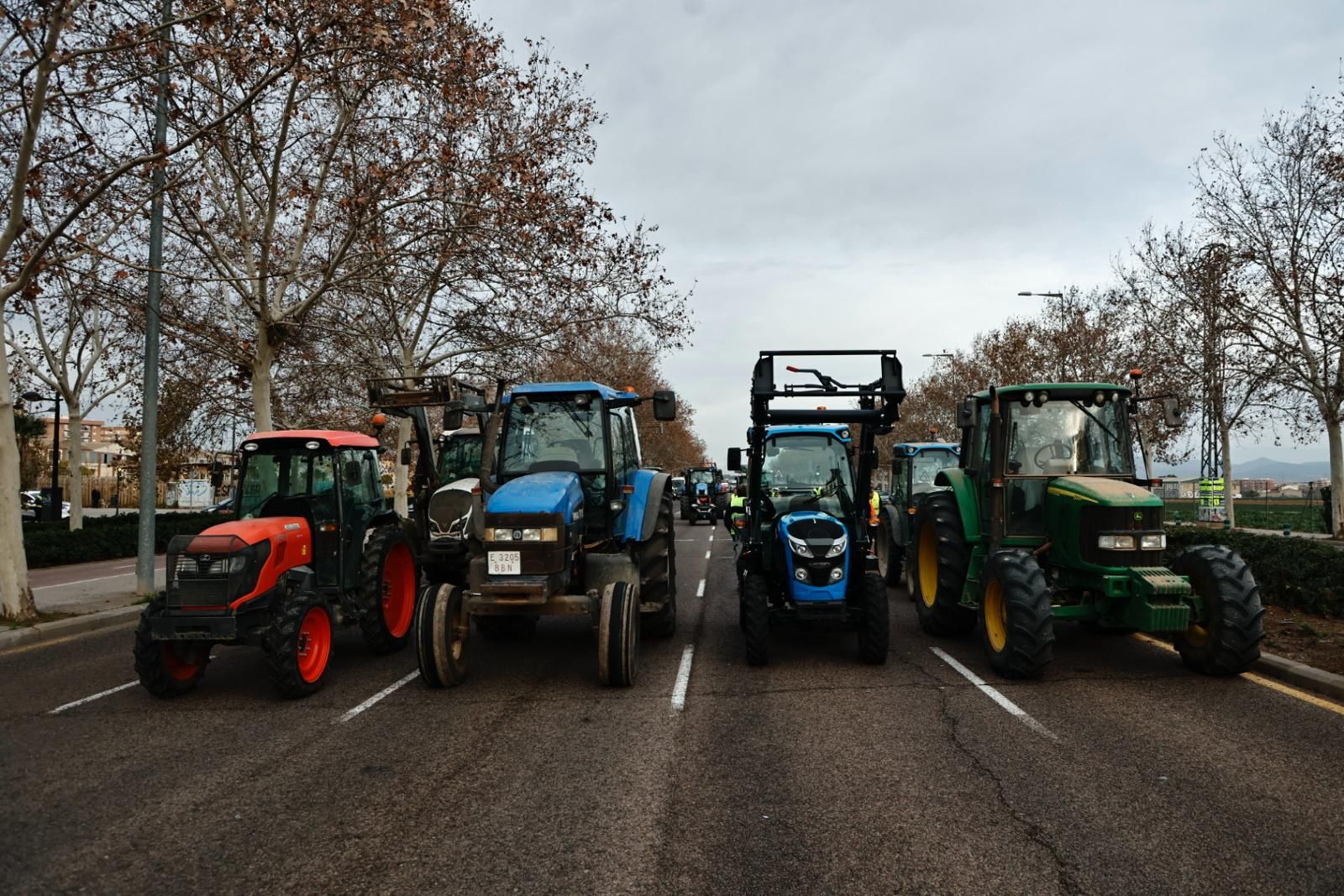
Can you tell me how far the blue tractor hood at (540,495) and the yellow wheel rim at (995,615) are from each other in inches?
149

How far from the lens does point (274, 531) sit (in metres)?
7.36

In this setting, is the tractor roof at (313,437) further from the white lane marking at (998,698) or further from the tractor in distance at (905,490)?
the tractor in distance at (905,490)

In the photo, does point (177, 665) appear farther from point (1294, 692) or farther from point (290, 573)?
point (1294, 692)

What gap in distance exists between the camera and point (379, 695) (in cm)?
712

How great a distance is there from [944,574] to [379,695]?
18.5ft

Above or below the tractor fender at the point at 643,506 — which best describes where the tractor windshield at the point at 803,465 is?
above

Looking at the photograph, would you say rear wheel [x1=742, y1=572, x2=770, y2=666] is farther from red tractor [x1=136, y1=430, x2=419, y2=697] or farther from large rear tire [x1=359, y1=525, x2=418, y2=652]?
red tractor [x1=136, y1=430, x2=419, y2=697]

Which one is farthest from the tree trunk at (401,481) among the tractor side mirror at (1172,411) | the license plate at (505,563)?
the tractor side mirror at (1172,411)

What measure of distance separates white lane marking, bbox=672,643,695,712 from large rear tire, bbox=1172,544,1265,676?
4225 millimetres

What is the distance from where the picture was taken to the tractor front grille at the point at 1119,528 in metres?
7.23

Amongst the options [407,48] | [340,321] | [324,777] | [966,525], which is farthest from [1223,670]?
[340,321]

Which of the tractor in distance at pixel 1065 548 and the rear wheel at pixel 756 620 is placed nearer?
the tractor in distance at pixel 1065 548

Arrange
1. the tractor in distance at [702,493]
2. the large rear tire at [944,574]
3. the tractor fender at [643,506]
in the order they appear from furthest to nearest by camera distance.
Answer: the tractor in distance at [702,493] < the large rear tire at [944,574] < the tractor fender at [643,506]

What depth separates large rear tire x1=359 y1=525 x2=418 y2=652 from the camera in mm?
8555
